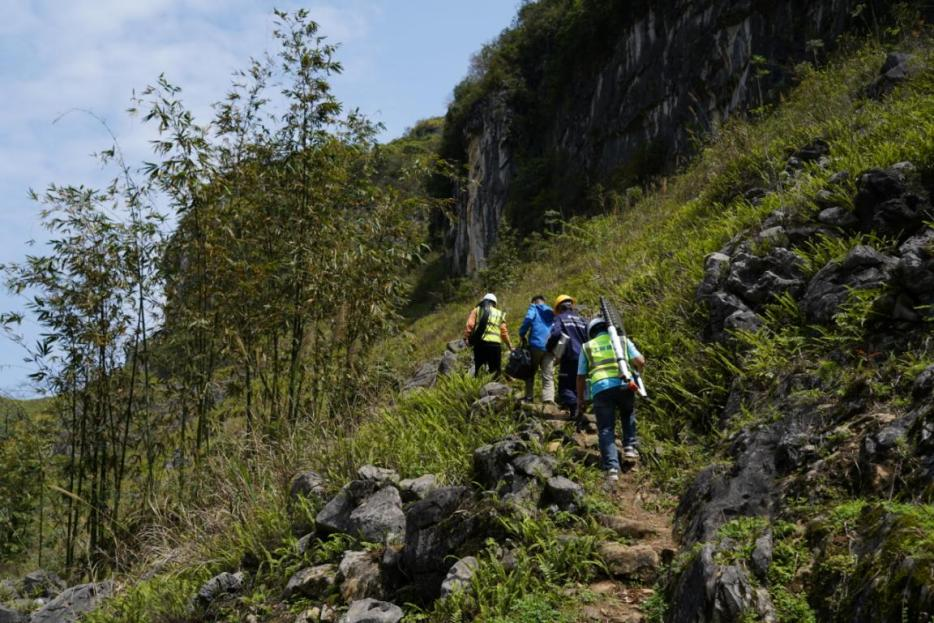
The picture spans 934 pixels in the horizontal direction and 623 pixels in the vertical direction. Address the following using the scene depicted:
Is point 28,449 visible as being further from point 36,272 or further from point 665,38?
point 665,38

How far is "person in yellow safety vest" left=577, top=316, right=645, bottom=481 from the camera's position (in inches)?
228

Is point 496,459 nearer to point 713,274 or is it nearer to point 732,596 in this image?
point 732,596

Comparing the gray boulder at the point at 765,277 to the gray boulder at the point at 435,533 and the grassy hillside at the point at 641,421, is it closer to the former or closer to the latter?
the grassy hillside at the point at 641,421

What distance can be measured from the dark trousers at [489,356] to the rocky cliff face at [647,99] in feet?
17.1

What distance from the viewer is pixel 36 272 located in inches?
321

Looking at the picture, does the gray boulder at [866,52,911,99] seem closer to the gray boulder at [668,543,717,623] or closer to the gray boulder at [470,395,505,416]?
the gray boulder at [470,395,505,416]

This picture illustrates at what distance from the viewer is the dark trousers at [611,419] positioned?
227 inches

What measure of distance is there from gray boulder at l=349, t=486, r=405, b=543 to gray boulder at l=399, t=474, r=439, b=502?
10cm

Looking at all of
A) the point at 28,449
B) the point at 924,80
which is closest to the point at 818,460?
the point at 924,80

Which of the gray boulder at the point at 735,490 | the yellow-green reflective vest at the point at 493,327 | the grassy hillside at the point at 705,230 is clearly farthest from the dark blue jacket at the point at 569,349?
the gray boulder at the point at 735,490

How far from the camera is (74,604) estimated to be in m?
6.69

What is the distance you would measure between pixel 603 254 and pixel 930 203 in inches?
270

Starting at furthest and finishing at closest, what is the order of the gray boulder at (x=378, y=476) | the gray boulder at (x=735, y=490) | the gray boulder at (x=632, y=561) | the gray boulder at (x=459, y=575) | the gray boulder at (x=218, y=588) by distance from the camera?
the gray boulder at (x=378, y=476) → the gray boulder at (x=218, y=588) → the gray boulder at (x=459, y=575) → the gray boulder at (x=632, y=561) → the gray boulder at (x=735, y=490)

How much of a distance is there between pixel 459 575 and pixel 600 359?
2265mm
